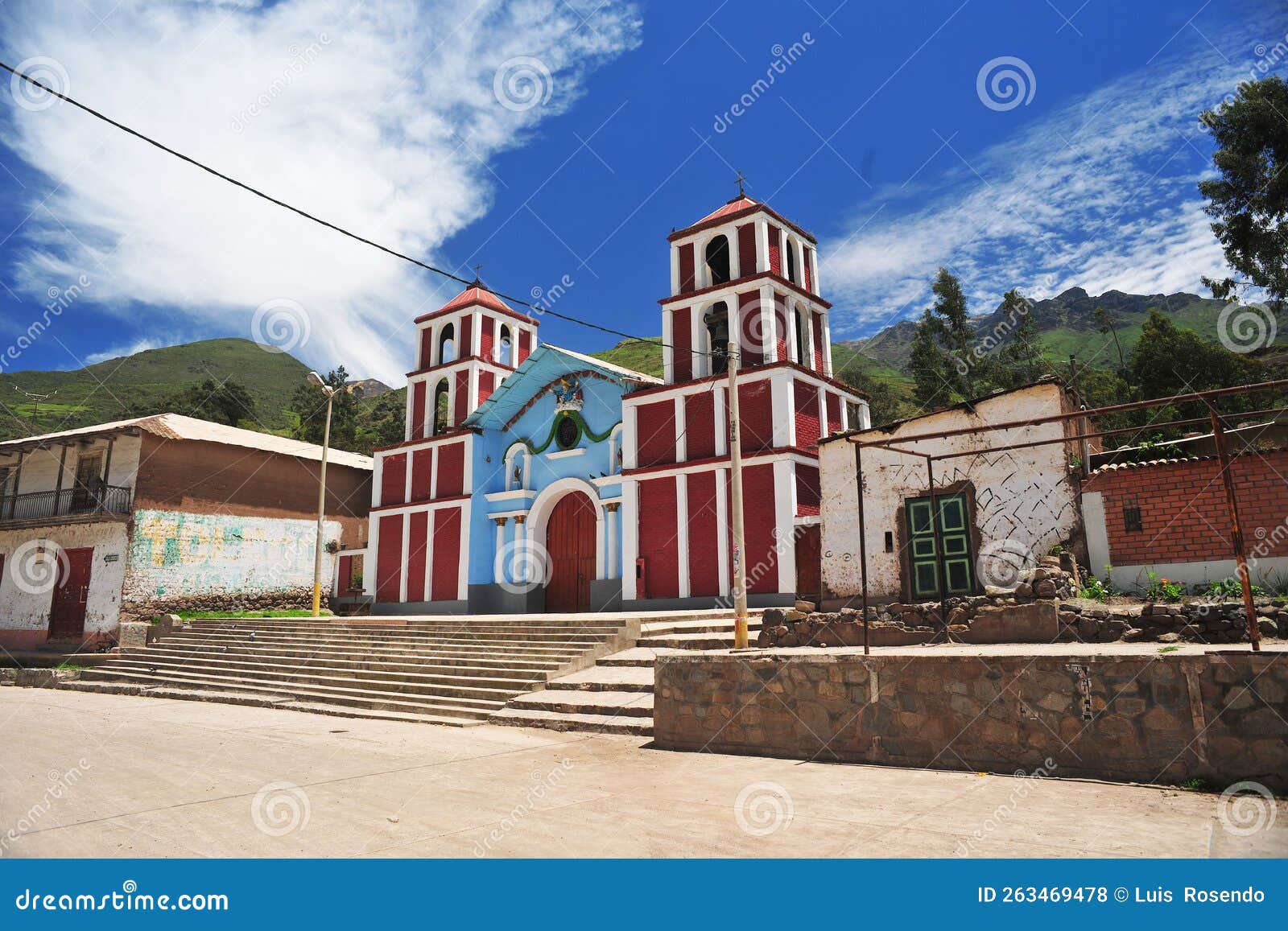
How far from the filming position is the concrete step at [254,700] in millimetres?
10984

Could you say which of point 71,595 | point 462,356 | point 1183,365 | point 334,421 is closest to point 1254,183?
point 1183,365

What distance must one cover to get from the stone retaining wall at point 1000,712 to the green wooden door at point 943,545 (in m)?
7.19

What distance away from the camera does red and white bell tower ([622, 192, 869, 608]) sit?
18281 millimetres

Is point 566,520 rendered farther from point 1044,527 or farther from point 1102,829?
point 1102,829

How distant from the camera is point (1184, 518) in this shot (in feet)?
37.2

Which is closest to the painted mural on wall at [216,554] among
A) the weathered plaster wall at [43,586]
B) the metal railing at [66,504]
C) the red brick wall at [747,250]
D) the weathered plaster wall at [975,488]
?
the weathered plaster wall at [43,586]

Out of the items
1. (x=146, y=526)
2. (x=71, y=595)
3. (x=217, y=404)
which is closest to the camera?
(x=146, y=526)

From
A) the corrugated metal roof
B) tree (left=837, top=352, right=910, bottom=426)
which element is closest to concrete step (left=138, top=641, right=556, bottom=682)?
the corrugated metal roof

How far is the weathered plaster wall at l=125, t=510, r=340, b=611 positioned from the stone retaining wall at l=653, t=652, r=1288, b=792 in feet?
74.7

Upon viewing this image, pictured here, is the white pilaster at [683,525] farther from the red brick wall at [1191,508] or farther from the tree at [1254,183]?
the tree at [1254,183]

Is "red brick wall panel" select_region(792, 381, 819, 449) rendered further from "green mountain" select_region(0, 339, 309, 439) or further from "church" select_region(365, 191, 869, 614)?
"green mountain" select_region(0, 339, 309, 439)

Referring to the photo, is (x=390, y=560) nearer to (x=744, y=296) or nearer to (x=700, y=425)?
(x=700, y=425)

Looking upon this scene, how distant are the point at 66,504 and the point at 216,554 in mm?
5584

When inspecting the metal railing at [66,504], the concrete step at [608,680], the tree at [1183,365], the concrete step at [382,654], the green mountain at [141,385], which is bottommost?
the concrete step at [608,680]
